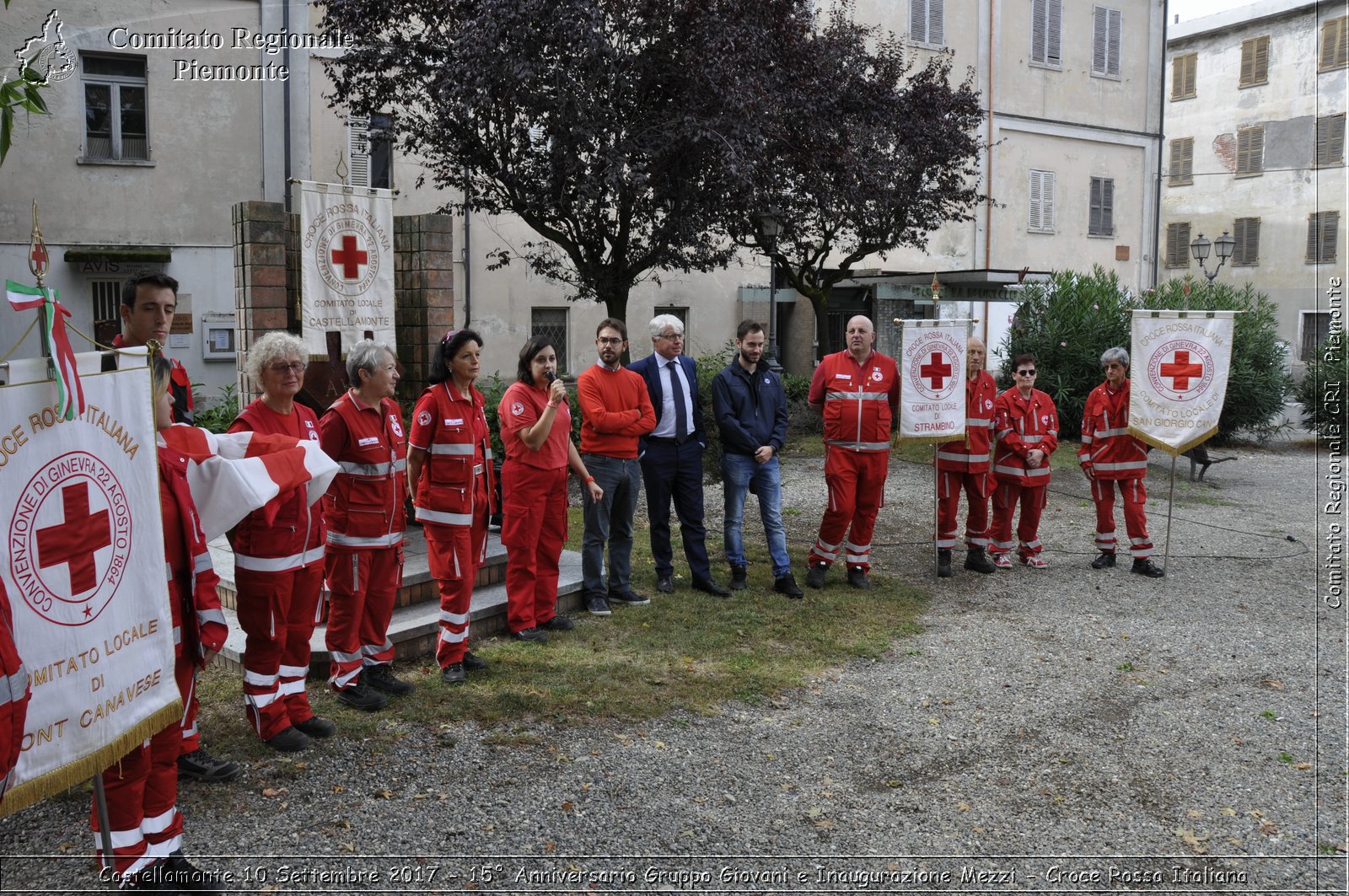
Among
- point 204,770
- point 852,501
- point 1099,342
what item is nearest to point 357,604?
point 204,770

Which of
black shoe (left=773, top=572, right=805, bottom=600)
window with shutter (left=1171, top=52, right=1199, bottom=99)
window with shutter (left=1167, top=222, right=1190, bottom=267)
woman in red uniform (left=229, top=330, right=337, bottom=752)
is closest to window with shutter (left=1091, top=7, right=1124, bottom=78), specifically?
window with shutter (left=1171, top=52, right=1199, bottom=99)

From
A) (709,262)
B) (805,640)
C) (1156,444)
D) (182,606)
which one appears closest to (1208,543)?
(1156,444)

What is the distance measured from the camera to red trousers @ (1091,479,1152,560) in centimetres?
909

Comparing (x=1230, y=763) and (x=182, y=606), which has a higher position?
(x=182, y=606)

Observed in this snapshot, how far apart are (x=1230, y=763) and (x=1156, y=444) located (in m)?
4.38

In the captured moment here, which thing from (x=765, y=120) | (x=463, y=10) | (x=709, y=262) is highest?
(x=463, y=10)

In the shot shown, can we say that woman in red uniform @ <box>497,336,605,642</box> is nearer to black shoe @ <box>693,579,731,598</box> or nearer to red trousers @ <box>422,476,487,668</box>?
red trousers @ <box>422,476,487,668</box>

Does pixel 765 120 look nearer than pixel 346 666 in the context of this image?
No

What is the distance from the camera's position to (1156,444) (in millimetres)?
8914

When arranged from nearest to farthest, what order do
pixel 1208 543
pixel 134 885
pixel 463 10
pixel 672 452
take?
pixel 134 885 < pixel 672 452 < pixel 1208 543 < pixel 463 10

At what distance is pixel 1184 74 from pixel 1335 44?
4749mm

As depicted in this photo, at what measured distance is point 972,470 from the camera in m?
8.98

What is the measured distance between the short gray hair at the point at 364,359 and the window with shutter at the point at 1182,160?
37.6m

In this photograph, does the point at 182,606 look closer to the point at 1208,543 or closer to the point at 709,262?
the point at 1208,543
